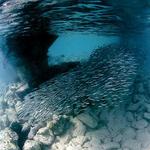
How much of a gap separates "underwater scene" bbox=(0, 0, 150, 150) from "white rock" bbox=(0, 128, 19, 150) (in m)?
0.03

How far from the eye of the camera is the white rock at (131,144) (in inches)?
336

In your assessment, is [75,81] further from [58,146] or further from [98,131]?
[58,146]

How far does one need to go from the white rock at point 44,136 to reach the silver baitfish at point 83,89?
49cm

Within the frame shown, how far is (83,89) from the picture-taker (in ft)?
33.1

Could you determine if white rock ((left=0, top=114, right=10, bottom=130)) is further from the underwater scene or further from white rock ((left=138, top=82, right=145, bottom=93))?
white rock ((left=138, top=82, right=145, bottom=93))

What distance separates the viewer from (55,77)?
11094 mm

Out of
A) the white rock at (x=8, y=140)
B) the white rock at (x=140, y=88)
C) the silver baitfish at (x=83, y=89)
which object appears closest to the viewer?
the white rock at (x=8, y=140)

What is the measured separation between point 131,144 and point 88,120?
1.74m

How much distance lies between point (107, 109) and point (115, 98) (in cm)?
49

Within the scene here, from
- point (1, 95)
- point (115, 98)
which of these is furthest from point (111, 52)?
point (1, 95)

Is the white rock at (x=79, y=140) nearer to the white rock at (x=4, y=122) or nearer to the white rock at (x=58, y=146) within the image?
the white rock at (x=58, y=146)

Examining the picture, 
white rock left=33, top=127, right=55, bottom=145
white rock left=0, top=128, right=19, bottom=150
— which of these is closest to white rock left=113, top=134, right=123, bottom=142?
white rock left=33, top=127, right=55, bottom=145

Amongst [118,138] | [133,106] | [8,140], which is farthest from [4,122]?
[133,106]

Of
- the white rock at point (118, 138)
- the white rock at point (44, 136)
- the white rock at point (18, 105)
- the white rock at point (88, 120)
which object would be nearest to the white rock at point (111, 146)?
the white rock at point (118, 138)
